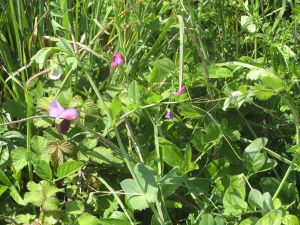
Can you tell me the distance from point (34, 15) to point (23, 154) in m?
0.46

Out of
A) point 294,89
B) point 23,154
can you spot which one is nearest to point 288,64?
point 294,89

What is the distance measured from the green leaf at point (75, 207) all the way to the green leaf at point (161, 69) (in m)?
0.29

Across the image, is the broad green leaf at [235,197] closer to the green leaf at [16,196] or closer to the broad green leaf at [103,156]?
the broad green leaf at [103,156]

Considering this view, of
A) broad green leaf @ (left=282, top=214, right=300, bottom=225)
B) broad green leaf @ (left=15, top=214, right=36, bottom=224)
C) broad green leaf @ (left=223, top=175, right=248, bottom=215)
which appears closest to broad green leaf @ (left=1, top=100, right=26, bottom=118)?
broad green leaf @ (left=15, top=214, right=36, bottom=224)

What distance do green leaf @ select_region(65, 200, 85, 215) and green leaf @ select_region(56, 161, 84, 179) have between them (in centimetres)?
6

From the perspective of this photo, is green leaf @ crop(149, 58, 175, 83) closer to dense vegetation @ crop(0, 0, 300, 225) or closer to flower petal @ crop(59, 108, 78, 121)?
dense vegetation @ crop(0, 0, 300, 225)

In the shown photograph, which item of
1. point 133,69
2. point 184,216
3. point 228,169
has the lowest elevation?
point 184,216

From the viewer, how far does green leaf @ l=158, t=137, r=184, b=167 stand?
3.75ft

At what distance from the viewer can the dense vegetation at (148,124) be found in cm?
108

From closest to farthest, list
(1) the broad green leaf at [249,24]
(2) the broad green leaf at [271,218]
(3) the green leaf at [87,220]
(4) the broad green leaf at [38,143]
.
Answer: (2) the broad green leaf at [271,218], (3) the green leaf at [87,220], (4) the broad green leaf at [38,143], (1) the broad green leaf at [249,24]

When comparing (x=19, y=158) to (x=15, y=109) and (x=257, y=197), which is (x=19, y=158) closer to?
(x=15, y=109)

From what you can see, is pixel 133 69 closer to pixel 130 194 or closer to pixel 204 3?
pixel 204 3

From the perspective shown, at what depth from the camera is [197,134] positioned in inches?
46.1

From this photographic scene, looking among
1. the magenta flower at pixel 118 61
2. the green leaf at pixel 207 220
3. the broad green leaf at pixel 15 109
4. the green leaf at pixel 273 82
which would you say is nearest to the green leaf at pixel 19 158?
the broad green leaf at pixel 15 109
